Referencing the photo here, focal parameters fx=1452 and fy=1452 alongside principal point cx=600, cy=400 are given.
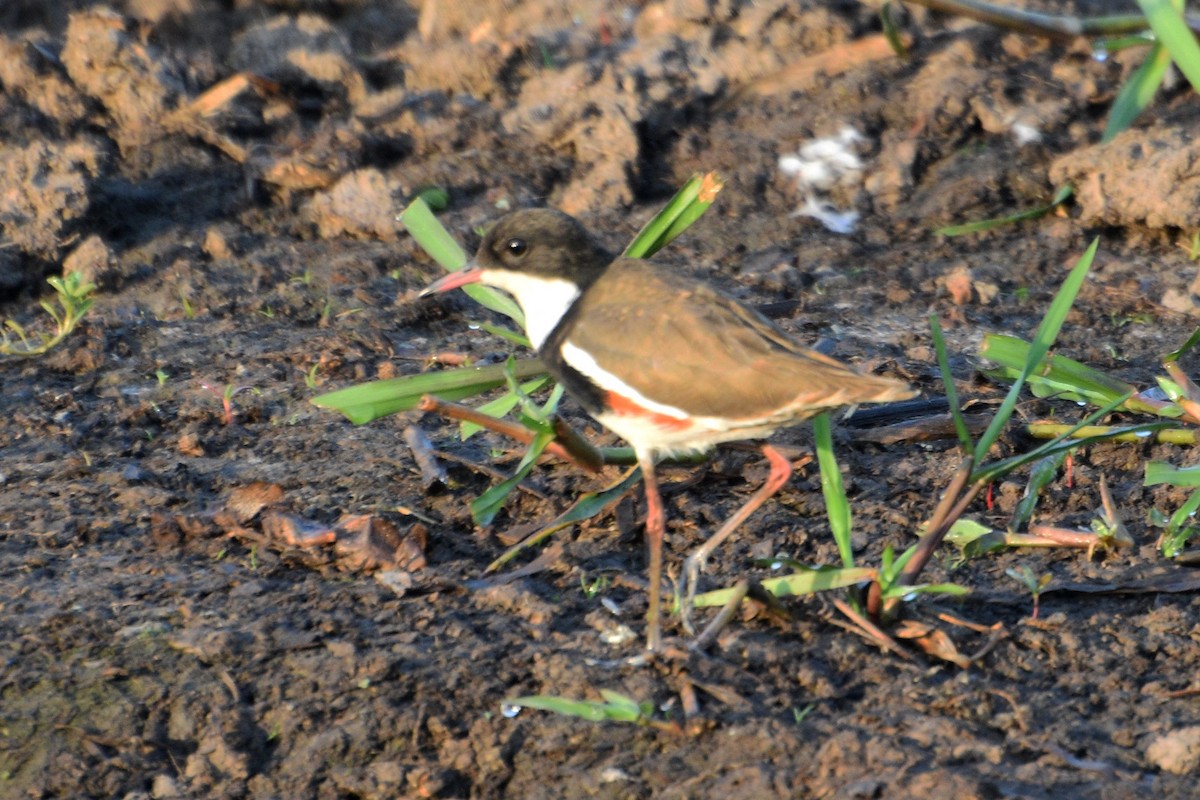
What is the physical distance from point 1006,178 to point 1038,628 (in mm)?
3393

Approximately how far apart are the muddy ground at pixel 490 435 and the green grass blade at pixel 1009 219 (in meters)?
0.07

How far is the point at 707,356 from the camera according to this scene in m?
4.25

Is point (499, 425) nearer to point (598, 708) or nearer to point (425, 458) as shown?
point (425, 458)

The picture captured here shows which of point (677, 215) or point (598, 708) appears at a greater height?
point (677, 215)

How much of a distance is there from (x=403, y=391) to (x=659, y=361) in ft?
2.71

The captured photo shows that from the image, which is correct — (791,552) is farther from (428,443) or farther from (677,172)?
(677,172)

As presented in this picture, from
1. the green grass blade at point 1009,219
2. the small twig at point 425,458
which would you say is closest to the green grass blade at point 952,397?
the small twig at point 425,458

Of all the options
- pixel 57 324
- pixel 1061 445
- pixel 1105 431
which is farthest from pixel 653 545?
pixel 57 324

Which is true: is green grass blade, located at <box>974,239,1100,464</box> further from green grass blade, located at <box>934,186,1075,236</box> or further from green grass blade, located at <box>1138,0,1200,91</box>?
green grass blade, located at <box>934,186,1075,236</box>

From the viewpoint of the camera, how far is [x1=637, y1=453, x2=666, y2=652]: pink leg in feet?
13.3

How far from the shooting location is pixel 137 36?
7574 millimetres

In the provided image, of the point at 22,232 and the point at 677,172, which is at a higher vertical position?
the point at 22,232

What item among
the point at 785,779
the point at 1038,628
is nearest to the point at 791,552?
the point at 1038,628

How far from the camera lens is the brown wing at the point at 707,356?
13.4 feet
